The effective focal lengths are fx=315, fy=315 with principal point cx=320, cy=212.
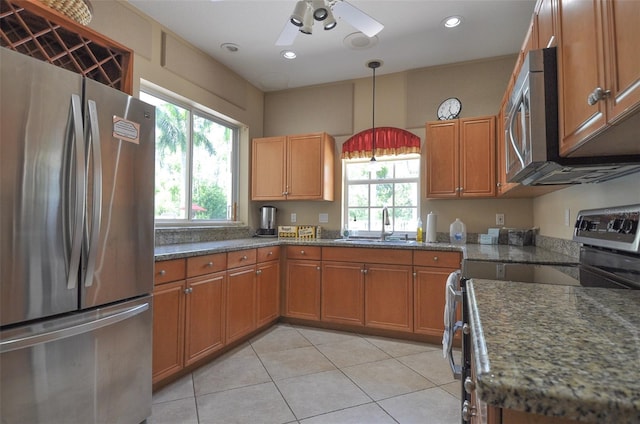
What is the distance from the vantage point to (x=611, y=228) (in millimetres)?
1365

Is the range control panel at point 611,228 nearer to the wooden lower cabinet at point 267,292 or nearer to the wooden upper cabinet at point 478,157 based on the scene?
the wooden upper cabinet at point 478,157

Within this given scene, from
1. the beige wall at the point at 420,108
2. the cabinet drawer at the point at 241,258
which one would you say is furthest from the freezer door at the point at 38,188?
the beige wall at the point at 420,108

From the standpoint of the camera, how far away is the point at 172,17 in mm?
2615

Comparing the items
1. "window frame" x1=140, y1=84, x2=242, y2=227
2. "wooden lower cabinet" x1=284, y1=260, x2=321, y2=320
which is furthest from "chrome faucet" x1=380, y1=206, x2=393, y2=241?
"window frame" x1=140, y1=84, x2=242, y2=227

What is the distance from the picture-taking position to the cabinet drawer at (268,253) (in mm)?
3023

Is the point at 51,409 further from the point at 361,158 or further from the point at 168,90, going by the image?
the point at 361,158

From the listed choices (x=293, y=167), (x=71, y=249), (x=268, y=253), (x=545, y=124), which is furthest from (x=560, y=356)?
(x=293, y=167)

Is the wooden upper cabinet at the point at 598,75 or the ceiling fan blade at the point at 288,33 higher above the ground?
the ceiling fan blade at the point at 288,33

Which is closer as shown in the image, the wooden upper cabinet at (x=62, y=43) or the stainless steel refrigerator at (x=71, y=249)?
the stainless steel refrigerator at (x=71, y=249)

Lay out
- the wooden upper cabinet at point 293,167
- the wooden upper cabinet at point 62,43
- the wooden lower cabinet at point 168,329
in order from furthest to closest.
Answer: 1. the wooden upper cabinet at point 293,167
2. the wooden lower cabinet at point 168,329
3. the wooden upper cabinet at point 62,43

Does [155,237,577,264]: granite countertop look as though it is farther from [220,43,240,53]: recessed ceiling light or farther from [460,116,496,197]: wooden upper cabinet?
[220,43,240,53]: recessed ceiling light

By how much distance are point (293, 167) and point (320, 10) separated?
2.01 metres

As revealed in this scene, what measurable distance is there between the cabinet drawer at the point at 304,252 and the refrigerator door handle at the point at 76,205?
2.10m

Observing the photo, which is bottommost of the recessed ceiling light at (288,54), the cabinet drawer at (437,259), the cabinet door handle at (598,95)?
the cabinet drawer at (437,259)
